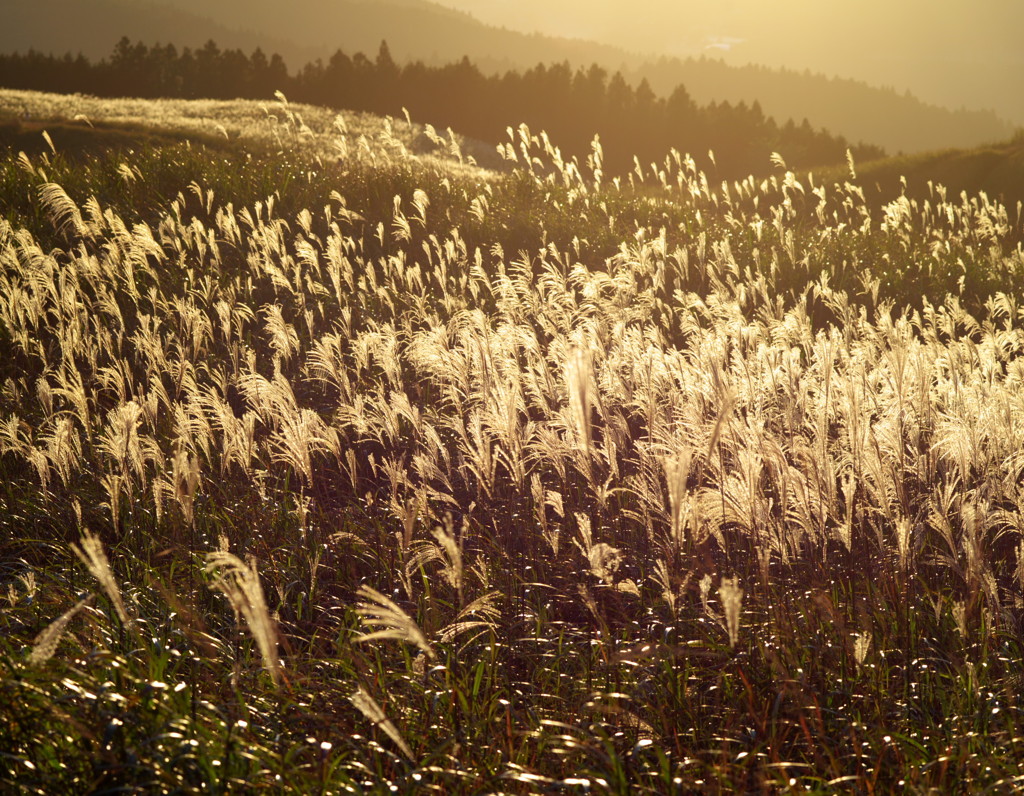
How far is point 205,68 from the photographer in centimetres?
6059

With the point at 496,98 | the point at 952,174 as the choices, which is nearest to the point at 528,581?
the point at 952,174

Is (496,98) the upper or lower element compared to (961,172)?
upper

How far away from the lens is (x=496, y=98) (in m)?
53.4

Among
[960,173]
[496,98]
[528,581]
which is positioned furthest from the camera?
[496,98]

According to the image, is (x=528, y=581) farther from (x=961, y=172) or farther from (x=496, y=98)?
(x=496, y=98)

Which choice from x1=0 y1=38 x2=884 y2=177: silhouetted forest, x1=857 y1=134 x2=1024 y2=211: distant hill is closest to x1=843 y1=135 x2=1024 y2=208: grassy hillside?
x1=857 y1=134 x2=1024 y2=211: distant hill

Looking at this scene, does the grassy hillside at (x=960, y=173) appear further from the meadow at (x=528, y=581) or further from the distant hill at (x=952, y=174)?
the meadow at (x=528, y=581)

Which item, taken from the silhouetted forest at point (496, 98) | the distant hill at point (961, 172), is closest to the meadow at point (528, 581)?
the distant hill at point (961, 172)

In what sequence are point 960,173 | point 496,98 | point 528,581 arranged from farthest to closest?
point 496,98 → point 960,173 → point 528,581

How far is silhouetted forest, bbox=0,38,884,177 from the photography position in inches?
1786

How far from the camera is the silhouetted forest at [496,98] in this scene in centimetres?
4538

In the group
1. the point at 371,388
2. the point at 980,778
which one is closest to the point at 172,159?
the point at 371,388

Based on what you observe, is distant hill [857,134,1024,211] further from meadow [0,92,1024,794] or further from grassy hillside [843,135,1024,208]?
meadow [0,92,1024,794]

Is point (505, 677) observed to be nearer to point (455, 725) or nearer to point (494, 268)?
point (455, 725)
